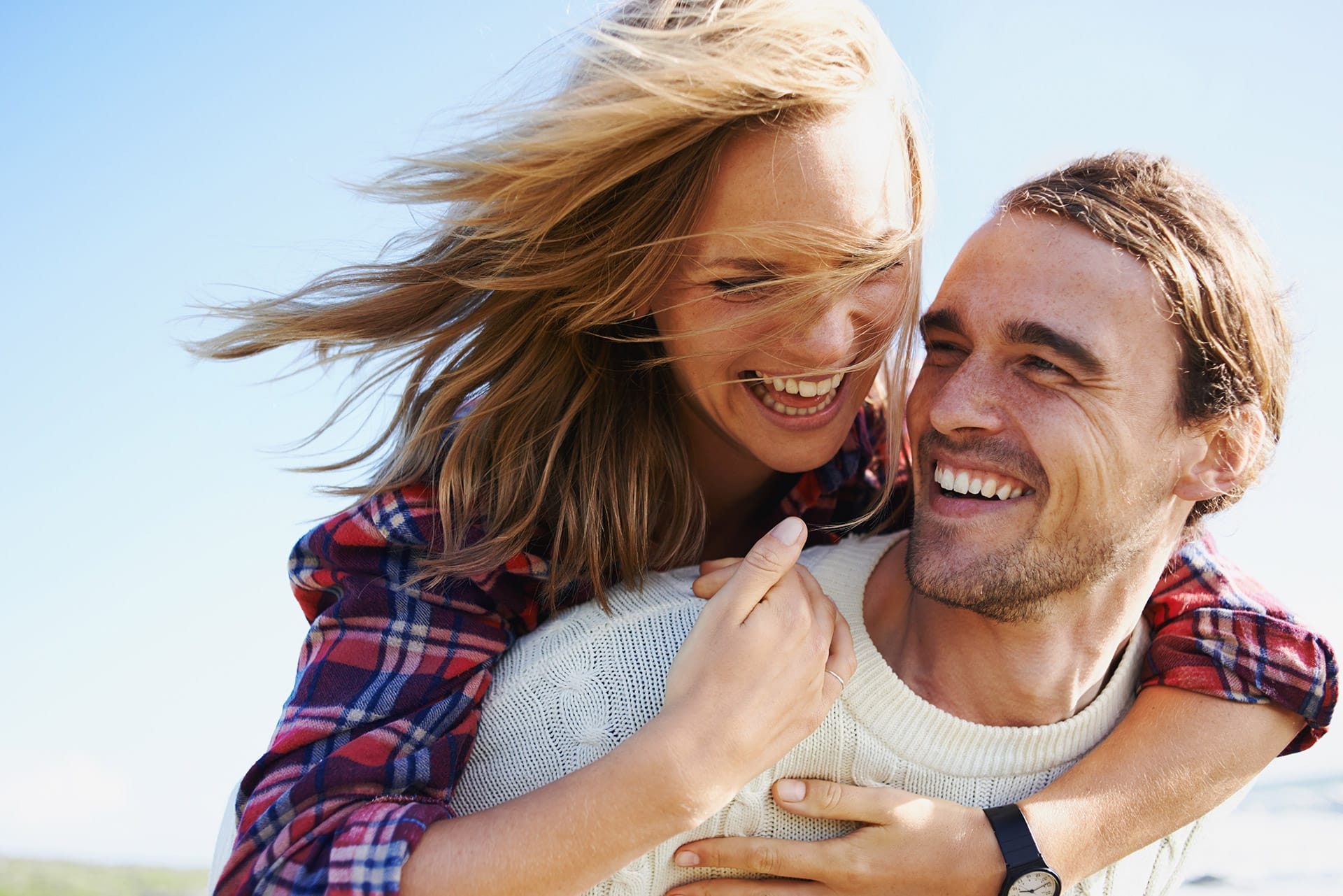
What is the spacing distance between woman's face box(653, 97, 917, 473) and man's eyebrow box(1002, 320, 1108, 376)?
0.32 m

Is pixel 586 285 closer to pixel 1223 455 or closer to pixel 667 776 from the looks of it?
pixel 667 776

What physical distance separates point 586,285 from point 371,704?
39.3 inches

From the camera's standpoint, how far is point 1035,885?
2234 mm

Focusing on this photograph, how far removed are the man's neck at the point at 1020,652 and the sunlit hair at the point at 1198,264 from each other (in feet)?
1.29

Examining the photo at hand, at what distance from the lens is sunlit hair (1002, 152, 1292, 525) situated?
232 cm

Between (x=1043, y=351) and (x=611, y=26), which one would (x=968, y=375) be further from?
(x=611, y=26)

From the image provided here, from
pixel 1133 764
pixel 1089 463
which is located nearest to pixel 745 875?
pixel 1133 764

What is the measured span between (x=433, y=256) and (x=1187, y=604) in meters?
1.89

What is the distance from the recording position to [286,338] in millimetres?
2752

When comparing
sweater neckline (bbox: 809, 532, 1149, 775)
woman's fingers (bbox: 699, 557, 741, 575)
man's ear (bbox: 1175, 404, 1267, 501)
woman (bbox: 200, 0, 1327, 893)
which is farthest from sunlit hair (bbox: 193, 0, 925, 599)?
man's ear (bbox: 1175, 404, 1267, 501)

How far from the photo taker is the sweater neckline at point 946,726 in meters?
2.34

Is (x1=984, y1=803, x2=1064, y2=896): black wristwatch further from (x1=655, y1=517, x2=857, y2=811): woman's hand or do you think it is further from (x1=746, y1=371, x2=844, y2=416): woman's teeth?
(x1=746, y1=371, x2=844, y2=416): woman's teeth

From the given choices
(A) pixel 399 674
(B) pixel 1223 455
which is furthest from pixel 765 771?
(B) pixel 1223 455

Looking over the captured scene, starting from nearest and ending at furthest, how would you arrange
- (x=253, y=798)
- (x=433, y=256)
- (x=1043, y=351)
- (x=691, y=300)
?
(x=253, y=798)
(x=1043, y=351)
(x=691, y=300)
(x=433, y=256)
